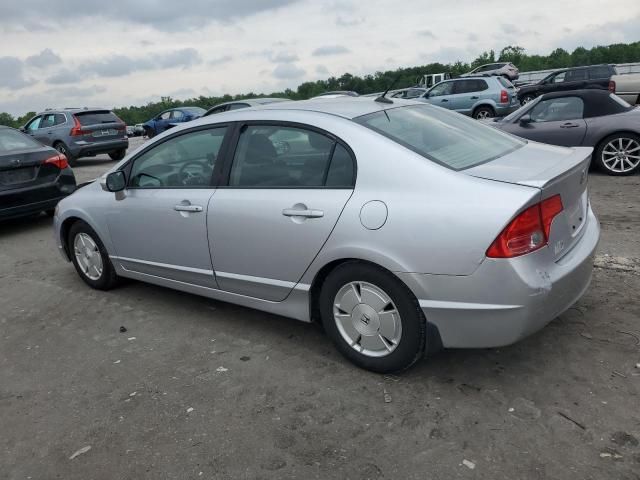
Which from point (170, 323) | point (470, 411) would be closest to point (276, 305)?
point (170, 323)

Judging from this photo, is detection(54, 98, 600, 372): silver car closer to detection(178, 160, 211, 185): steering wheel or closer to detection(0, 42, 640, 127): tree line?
detection(178, 160, 211, 185): steering wheel

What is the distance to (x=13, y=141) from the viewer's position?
7.84m

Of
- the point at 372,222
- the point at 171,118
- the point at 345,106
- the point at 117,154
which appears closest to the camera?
the point at 372,222

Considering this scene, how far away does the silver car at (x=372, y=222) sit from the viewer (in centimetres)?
273

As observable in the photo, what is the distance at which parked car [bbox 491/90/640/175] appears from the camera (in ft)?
27.1

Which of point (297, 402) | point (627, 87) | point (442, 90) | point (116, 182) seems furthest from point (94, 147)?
point (627, 87)

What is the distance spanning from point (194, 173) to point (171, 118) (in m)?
20.9

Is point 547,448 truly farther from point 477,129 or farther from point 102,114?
point 102,114

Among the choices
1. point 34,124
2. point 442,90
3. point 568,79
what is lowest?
point 568,79

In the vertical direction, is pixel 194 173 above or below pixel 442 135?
below

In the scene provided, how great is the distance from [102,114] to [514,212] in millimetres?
15157

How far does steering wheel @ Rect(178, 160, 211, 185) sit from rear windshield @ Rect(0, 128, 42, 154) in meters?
4.66

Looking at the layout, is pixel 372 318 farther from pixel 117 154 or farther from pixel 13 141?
pixel 117 154

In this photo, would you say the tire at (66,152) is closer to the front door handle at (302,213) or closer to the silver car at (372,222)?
the silver car at (372,222)
